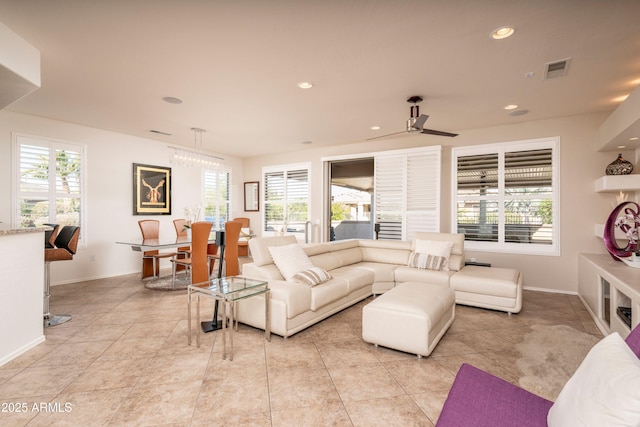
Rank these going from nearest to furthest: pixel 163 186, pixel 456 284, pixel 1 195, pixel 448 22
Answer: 1. pixel 448 22
2. pixel 456 284
3. pixel 1 195
4. pixel 163 186

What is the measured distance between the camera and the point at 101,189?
5.55 m

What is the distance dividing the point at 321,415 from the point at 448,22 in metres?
2.89

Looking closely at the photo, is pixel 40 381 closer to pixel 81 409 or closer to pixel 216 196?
pixel 81 409

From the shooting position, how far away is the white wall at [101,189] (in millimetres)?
4531

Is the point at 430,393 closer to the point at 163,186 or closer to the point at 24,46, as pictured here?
the point at 24,46

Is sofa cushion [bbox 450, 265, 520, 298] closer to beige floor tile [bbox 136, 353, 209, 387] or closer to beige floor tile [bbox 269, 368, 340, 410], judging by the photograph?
beige floor tile [bbox 269, 368, 340, 410]

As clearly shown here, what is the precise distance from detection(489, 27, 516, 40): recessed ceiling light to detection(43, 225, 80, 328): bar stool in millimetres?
4578

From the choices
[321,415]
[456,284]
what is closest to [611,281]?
[456,284]

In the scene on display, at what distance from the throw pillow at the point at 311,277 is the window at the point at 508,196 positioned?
3192 mm

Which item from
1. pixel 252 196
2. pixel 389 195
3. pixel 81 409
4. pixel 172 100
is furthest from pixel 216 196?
pixel 81 409

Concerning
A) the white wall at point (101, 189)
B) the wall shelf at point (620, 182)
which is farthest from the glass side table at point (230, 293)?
the wall shelf at point (620, 182)

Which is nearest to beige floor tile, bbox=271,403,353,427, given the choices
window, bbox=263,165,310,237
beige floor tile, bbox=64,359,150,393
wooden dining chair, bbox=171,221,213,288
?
beige floor tile, bbox=64,359,150,393

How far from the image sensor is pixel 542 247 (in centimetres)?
487

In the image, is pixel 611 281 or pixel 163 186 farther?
pixel 163 186
